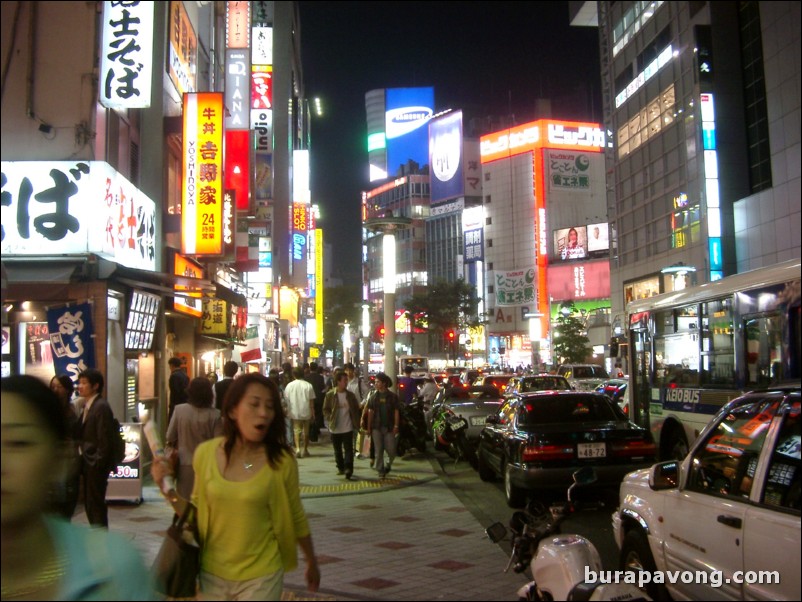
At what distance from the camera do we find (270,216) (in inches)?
1200

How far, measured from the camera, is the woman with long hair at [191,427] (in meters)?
7.40

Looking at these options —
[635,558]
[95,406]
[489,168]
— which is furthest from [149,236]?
[489,168]

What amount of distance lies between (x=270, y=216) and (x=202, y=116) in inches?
572

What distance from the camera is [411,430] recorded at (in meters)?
16.5

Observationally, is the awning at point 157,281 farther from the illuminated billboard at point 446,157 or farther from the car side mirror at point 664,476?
the illuminated billboard at point 446,157

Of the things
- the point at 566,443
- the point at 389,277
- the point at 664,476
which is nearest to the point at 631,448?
the point at 566,443

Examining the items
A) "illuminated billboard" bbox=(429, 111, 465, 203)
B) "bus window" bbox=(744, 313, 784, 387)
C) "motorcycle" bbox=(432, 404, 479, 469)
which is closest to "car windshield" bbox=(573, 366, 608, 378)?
"motorcycle" bbox=(432, 404, 479, 469)

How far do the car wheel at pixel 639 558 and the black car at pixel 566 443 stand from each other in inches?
154

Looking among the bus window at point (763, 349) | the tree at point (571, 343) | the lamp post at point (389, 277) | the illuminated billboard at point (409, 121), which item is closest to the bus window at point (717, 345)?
the bus window at point (763, 349)

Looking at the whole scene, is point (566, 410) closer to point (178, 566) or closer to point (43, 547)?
point (178, 566)

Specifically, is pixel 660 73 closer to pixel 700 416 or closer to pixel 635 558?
pixel 700 416

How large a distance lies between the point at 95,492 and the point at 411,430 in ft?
32.4

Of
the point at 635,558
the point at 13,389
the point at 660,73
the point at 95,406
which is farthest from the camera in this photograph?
the point at 660,73

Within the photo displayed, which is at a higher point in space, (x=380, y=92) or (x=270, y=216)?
(x=380, y=92)
